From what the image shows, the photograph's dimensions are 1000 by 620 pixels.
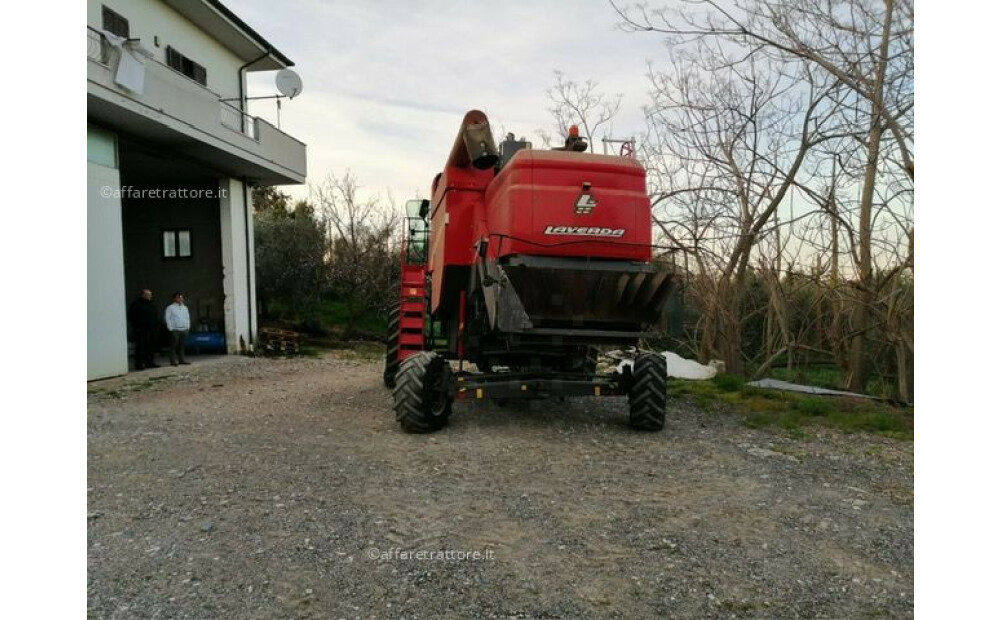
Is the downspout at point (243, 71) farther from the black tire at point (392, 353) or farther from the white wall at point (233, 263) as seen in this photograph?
the black tire at point (392, 353)

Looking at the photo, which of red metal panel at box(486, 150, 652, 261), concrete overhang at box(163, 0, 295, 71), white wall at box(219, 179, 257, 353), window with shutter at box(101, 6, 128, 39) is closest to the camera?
red metal panel at box(486, 150, 652, 261)

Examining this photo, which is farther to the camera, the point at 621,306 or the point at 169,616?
the point at 621,306

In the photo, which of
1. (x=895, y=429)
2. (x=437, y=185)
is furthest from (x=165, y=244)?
(x=895, y=429)

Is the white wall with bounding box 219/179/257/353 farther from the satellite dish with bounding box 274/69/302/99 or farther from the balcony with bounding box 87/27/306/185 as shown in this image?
the satellite dish with bounding box 274/69/302/99

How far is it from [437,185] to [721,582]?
6.47 metres

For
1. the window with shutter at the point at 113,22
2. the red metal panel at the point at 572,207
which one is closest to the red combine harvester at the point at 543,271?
the red metal panel at the point at 572,207

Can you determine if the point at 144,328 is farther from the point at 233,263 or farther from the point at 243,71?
the point at 243,71

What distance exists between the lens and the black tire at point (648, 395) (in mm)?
7273

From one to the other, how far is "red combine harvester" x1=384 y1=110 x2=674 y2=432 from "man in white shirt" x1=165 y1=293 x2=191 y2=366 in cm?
789

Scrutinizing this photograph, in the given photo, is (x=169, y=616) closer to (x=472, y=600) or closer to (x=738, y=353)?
(x=472, y=600)

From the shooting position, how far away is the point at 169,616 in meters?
3.14

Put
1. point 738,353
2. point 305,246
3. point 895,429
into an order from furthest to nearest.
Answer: point 305,246 < point 738,353 < point 895,429

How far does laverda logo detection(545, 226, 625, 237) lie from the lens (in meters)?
6.64

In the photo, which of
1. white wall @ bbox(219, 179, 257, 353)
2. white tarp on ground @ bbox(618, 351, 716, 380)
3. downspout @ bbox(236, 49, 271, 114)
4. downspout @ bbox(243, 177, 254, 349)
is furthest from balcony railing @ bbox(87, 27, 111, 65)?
white tarp on ground @ bbox(618, 351, 716, 380)
